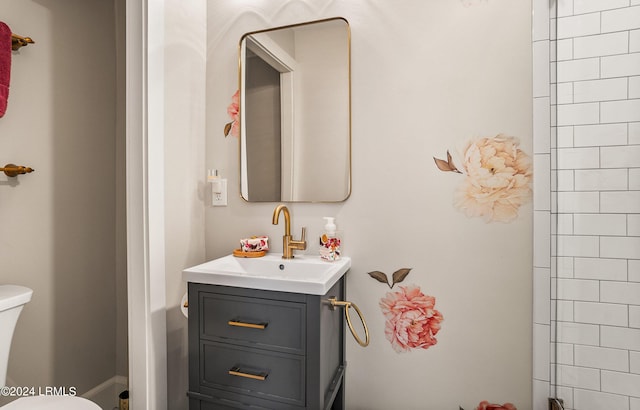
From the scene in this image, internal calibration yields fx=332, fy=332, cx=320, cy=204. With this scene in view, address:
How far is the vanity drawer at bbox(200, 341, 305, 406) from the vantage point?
44.4 inches

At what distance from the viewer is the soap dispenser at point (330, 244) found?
56.4 inches

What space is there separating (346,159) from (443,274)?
2.11ft

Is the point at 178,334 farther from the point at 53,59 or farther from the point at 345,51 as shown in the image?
the point at 345,51

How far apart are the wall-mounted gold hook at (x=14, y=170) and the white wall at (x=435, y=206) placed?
1156mm

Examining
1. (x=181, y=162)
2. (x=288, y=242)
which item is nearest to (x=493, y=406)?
(x=288, y=242)

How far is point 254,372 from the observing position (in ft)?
3.86

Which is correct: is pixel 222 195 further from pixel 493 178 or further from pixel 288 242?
pixel 493 178

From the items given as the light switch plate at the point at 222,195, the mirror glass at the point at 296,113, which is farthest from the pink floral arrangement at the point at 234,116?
the light switch plate at the point at 222,195

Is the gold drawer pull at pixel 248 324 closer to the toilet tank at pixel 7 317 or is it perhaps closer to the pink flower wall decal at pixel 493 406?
the toilet tank at pixel 7 317

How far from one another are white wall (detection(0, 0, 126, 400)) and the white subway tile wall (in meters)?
2.06

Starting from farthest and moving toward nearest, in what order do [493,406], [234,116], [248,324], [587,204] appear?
[234,116]
[493,406]
[248,324]
[587,204]

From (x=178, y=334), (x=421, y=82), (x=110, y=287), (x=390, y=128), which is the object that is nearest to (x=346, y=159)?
(x=390, y=128)

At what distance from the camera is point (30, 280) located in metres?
1.47

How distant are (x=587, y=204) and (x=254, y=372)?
4.01 ft
